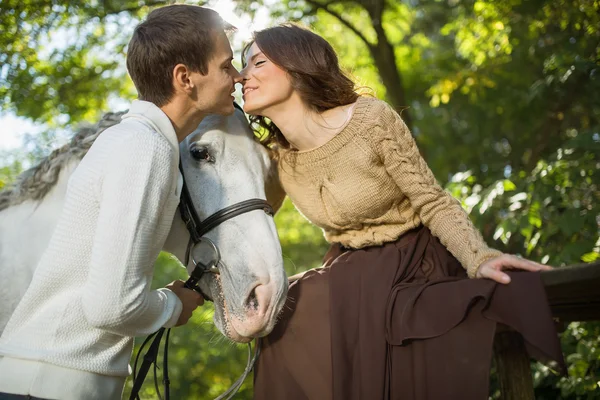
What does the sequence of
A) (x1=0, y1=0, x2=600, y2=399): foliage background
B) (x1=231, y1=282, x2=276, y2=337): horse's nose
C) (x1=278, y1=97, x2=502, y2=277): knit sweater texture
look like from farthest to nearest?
(x1=0, y1=0, x2=600, y2=399): foliage background < (x1=278, y1=97, x2=502, y2=277): knit sweater texture < (x1=231, y1=282, x2=276, y2=337): horse's nose

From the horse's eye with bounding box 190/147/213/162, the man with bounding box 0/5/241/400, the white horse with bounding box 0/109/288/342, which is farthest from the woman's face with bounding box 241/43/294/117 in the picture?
the man with bounding box 0/5/241/400

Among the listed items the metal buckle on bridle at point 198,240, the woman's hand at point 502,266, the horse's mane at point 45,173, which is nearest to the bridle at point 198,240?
the metal buckle on bridle at point 198,240

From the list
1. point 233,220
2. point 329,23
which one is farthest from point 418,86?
point 233,220

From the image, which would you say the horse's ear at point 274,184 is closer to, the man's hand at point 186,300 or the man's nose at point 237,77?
the man's nose at point 237,77

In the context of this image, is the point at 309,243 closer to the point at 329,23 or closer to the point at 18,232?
the point at 329,23

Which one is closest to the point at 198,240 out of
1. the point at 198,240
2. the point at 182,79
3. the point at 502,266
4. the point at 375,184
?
the point at 198,240

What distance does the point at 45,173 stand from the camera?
201cm

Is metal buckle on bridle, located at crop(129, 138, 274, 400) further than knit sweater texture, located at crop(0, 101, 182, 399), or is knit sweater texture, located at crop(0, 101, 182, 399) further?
metal buckle on bridle, located at crop(129, 138, 274, 400)

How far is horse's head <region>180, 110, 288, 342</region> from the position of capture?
1815 millimetres

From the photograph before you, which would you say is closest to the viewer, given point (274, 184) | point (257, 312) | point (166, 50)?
point (257, 312)

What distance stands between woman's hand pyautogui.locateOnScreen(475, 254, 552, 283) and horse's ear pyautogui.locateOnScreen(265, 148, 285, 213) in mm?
869

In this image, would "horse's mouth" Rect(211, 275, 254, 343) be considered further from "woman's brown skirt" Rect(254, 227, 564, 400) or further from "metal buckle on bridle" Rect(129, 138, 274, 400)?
"woman's brown skirt" Rect(254, 227, 564, 400)

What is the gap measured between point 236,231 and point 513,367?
1.69m

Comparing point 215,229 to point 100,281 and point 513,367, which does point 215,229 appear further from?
point 513,367
